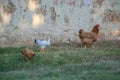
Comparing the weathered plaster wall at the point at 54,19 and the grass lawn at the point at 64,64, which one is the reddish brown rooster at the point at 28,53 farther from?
the weathered plaster wall at the point at 54,19

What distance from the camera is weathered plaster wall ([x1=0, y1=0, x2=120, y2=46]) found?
16.1 m

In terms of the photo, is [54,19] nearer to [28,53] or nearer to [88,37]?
[88,37]

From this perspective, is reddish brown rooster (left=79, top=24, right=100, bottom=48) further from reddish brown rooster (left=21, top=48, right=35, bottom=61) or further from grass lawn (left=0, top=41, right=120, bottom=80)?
reddish brown rooster (left=21, top=48, right=35, bottom=61)

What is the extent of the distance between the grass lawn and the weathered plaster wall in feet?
3.94

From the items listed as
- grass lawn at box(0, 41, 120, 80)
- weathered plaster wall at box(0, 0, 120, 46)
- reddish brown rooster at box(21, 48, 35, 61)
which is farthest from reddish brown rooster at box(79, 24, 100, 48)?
reddish brown rooster at box(21, 48, 35, 61)

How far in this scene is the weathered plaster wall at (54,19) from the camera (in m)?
16.1

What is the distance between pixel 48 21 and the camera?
1662 cm

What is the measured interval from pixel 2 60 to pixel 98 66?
278 centimetres

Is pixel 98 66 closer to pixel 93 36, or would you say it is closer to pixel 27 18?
pixel 93 36

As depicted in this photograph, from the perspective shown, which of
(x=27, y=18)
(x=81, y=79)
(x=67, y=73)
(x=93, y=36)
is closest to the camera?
(x=81, y=79)

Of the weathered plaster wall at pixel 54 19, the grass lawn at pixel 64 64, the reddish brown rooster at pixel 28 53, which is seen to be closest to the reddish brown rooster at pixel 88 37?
the grass lawn at pixel 64 64

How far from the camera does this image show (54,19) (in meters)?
16.7

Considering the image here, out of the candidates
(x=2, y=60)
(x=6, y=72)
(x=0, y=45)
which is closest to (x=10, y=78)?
(x=6, y=72)

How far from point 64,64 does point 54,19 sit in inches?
172
